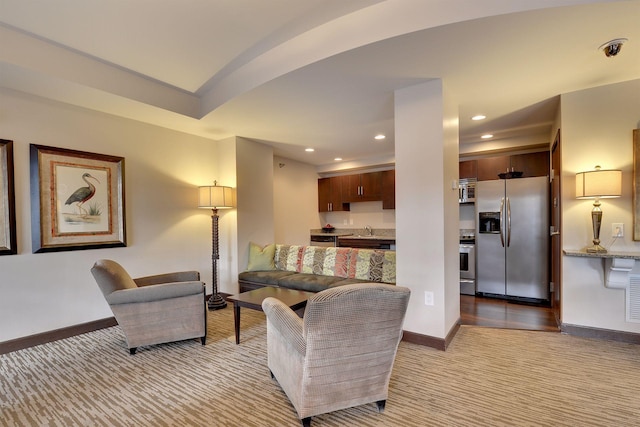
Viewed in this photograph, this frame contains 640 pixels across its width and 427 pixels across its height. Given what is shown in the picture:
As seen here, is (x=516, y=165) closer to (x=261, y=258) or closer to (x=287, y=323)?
(x=261, y=258)

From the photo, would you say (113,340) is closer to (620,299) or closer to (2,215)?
(2,215)

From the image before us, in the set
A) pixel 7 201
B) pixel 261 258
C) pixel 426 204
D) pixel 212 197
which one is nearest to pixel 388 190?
pixel 261 258

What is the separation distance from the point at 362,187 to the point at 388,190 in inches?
23.1

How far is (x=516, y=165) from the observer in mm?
4496

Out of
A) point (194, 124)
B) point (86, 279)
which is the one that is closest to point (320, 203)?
point (194, 124)

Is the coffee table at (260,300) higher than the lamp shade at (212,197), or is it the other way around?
the lamp shade at (212,197)

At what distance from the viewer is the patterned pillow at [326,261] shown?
3812mm

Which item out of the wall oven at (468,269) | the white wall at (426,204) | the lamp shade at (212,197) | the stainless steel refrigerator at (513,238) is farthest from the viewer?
the wall oven at (468,269)

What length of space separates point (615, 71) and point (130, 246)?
5.23m

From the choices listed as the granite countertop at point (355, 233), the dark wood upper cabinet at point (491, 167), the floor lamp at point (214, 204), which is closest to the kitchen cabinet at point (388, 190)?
the granite countertop at point (355, 233)

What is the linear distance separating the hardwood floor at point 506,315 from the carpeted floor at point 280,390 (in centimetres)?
31

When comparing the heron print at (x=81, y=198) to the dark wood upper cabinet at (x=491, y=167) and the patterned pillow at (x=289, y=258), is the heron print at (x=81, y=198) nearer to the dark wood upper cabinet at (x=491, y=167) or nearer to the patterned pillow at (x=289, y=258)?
the patterned pillow at (x=289, y=258)

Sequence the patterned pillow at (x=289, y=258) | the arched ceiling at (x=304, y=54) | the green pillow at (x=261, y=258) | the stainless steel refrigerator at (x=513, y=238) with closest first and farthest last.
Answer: the arched ceiling at (x=304, y=54) → the stainless steel refrigerator at (x=513, y=238) → the patterned pillow at (x=289, y=258) → the green pillow at (x=261, y=258)

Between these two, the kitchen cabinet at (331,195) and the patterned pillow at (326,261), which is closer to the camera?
the patterned pillow at (326,261)
